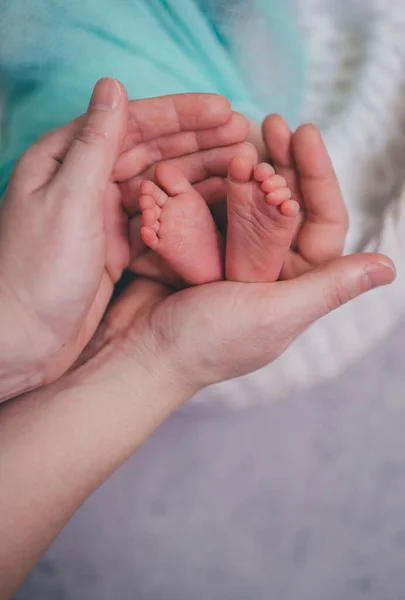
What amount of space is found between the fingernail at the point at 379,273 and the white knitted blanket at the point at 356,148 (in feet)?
0.65

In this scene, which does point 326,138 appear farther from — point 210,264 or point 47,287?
point 47,287

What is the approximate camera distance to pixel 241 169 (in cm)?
61

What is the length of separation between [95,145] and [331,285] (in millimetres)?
300

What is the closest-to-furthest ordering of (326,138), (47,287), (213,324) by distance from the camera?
(47,287) < (213,324) < (326,138)

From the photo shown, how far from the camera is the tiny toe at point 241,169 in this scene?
0.61m

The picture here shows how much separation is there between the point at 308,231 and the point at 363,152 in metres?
0.20

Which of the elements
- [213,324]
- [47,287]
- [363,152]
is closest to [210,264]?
[213,324]

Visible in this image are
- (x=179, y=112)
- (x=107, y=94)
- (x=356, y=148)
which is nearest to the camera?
(x=107, y=94)

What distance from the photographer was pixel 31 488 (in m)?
0.68

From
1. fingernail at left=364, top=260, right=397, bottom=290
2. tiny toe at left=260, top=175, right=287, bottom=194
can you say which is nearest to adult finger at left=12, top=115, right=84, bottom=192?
tiny toe at left=260, top=175, right=287, bottom=194

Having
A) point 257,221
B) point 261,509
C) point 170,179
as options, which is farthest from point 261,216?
point 261,509

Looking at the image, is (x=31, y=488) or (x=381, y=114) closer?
(x=31, y=488)

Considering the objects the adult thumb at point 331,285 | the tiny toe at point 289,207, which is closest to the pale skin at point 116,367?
the adult thumb at point 331,285

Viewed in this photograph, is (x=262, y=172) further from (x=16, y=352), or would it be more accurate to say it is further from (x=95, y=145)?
(x=16, y=352)
